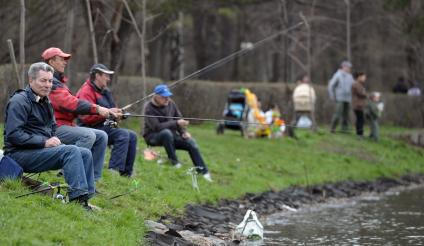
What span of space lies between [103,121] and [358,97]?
1199 cm

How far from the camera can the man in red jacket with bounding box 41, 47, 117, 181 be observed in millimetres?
10562

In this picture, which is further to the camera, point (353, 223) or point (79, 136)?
point (353, 223)

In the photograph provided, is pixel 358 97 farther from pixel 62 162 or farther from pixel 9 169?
pixel 9 169

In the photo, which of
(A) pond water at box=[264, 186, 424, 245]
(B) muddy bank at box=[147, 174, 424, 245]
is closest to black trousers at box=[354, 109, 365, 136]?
(B) muddy bank at box=[147, 174, 424, 245]

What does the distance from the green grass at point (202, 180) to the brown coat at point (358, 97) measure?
892mm

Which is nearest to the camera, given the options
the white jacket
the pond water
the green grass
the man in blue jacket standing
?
the green grass

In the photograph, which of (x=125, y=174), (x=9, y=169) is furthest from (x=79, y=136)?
(x=125, y=174)

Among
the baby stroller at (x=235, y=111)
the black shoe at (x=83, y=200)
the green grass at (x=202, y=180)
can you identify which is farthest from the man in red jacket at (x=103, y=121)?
the baby stroller at (x=235, y=111)

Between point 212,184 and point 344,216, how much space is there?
2092 millimetres

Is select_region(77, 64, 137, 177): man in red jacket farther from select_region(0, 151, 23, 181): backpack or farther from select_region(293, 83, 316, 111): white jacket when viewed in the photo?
select_region(293, 83, 316, 111): white jacket

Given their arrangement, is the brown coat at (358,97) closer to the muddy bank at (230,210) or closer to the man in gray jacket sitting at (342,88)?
the man in gray jacket sitting at (342,88)

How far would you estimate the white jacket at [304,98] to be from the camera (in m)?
23.4

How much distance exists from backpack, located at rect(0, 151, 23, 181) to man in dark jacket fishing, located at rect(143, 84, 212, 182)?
5353 millimetres

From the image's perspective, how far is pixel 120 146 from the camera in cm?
1252
